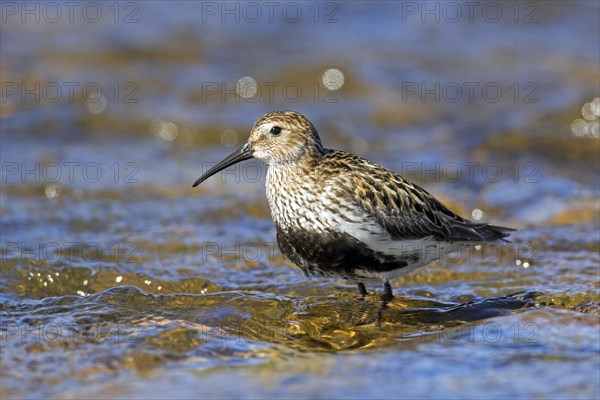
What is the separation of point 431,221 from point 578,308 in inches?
54.3

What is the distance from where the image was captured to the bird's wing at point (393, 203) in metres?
7.36

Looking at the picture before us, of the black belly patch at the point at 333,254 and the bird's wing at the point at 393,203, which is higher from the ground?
the bird's wing at the point at 393,203

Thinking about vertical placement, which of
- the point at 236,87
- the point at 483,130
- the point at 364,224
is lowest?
the point at 364,224

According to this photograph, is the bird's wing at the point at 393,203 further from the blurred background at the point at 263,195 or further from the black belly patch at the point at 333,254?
the blurred background at the point at 263,195

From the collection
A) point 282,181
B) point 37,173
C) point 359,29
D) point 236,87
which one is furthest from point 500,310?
point 359,29

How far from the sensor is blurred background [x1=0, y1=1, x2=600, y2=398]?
20.3 feet

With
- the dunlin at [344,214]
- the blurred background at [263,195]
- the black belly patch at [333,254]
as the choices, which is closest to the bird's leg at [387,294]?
the dunlin at [344,214]

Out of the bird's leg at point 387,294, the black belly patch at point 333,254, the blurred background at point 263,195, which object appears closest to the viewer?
the blurred background at point 263,195

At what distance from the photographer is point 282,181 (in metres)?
7.60

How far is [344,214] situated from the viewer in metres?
7.23

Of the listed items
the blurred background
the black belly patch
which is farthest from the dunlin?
the blurred background

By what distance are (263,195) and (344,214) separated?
4172mm

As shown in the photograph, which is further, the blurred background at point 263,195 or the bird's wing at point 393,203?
the bird's wing at point 393,203

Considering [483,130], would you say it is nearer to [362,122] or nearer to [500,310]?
[362,122]
